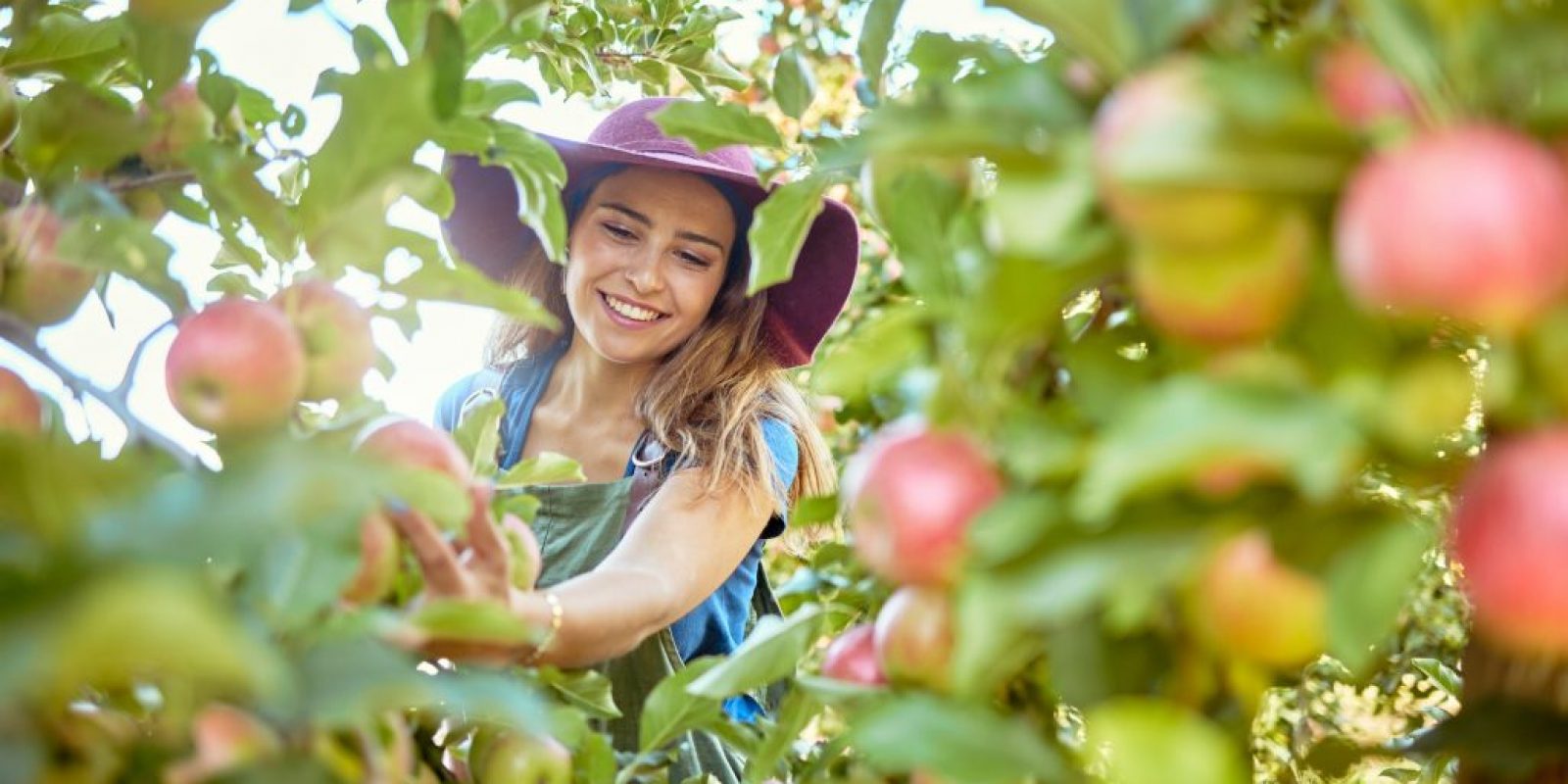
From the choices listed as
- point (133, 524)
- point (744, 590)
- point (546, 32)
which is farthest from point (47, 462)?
point (744, 590)

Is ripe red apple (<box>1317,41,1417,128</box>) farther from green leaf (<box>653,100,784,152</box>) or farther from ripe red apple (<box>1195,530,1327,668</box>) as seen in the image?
green leaf (<box>653,100,784,152</box>)

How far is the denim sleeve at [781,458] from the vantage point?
1.79 m

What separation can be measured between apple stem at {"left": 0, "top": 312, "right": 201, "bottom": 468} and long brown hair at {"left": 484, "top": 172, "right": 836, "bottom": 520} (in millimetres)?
1085

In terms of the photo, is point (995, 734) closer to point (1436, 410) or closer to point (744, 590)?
point (1436, 410)

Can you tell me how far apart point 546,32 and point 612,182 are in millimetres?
640

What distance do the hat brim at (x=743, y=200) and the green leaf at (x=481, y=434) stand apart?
929 millimetres

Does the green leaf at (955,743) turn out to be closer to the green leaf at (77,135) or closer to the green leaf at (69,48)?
the green leaf at (77,135)

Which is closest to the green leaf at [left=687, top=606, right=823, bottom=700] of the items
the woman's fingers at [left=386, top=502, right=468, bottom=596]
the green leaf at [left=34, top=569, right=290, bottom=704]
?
the woman's fingers at [left=386, top=502, right=468, bottom=596]

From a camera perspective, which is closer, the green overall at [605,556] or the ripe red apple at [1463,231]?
the ripe red apple at [1463,231]

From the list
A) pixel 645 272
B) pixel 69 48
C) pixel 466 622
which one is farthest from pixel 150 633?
pixel 645 272

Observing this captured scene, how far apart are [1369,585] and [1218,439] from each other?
0.26ft

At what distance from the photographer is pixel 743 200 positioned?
1886mm

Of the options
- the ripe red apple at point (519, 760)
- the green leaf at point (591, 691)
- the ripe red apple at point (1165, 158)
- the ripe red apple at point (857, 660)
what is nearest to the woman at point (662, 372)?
the green leaf at point (591, 691)

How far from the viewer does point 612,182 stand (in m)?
1.86
